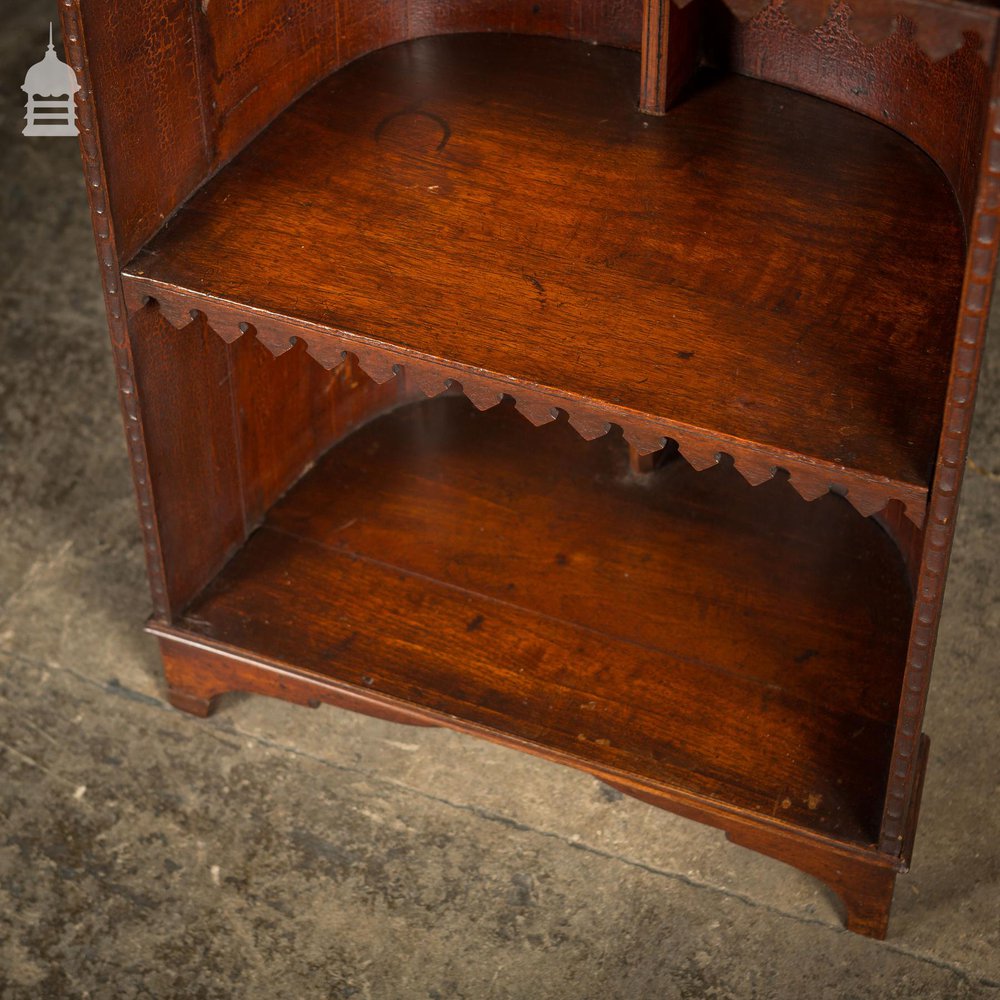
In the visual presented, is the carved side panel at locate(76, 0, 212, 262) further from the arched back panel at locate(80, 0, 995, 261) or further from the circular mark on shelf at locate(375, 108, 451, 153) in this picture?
the circular mark on shelf at locate(375, 108, 451, 153)

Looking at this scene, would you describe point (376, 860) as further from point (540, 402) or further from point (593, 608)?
point (540, 402)

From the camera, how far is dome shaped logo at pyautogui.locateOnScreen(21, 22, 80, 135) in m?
1.84

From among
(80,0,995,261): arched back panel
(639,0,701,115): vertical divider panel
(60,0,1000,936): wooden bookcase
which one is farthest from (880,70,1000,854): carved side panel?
(639,0,701,115): vertical divider panel

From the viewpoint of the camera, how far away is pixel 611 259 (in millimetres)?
1878

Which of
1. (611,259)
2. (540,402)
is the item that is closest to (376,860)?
(540,402)

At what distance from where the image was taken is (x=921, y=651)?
1802 millimetres

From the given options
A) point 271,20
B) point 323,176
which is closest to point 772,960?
point 323,176

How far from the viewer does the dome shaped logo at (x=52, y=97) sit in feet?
6.03

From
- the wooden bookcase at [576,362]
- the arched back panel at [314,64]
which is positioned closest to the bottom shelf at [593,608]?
the wooden bookcase at [576,362]

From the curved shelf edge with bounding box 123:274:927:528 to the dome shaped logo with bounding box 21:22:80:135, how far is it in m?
0.19

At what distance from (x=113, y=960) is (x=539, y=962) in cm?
52

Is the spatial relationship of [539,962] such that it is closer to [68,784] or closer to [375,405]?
[68,784]

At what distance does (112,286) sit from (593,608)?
0.78 meters

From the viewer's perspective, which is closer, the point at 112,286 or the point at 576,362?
the point at 576,362
